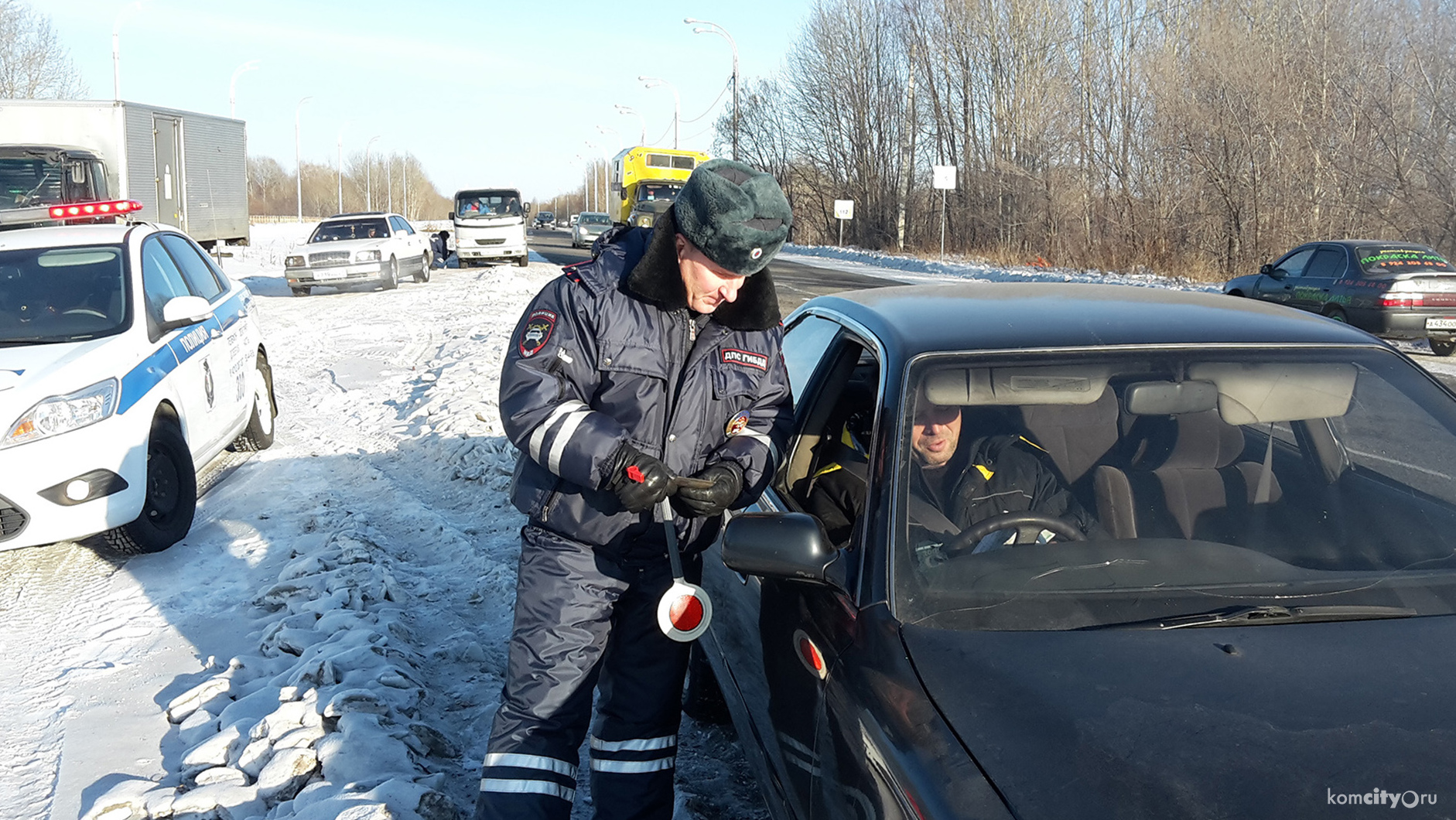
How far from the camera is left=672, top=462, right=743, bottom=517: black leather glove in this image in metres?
2.63

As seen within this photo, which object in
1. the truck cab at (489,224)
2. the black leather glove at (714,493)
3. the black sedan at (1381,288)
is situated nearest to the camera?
the black leather glove at (714,493)

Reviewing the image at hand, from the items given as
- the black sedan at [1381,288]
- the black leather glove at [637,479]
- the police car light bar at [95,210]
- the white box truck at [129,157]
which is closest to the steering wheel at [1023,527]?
the black leather glove at [637,479]

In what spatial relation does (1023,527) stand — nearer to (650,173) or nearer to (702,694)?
(702,694)

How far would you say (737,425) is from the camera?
285 centimetres

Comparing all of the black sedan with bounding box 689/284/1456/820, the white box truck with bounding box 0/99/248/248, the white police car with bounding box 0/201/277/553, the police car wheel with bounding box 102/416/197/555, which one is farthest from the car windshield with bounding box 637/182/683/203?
the black sedan with bounding box 689/284/1456/820

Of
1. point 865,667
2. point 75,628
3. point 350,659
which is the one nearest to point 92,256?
point 75,628

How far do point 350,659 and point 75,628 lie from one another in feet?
5.34

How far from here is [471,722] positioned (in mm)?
3842

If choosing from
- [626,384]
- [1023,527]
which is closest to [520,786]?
[626,384]

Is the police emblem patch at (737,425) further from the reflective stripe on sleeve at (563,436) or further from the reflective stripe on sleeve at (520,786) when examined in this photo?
the reflective stripe on sleeve at (520,786)

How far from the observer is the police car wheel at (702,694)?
3754 millimetres

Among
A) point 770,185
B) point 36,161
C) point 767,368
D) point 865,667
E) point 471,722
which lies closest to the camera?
point 865,667

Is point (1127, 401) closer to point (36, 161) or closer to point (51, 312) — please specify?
point (51, 312)

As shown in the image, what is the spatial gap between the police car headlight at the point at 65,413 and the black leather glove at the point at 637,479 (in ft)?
12.2
